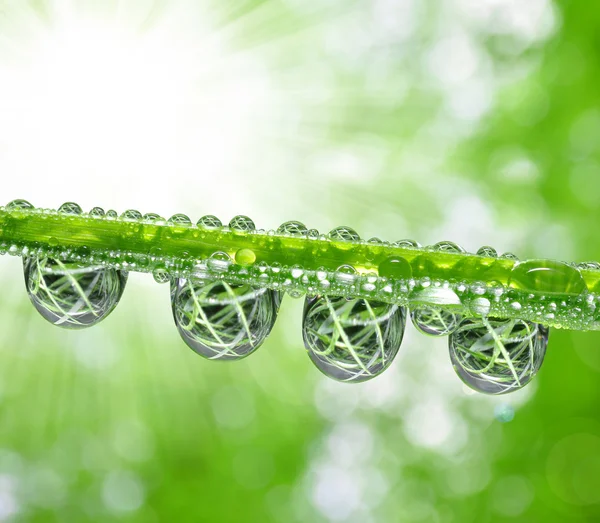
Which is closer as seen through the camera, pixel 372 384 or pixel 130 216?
pixel 130 216

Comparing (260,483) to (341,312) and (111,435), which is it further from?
(341,312)

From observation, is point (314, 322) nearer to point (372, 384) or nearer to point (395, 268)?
point (395, 268)

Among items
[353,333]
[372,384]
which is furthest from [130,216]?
[372,384]

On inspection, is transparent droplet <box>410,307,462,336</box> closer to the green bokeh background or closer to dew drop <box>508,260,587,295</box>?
dew drop <box>508,260,587,295</box>

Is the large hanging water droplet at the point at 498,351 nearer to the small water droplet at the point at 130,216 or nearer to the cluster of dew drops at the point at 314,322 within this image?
the cluster of dew drops at the point at 314,322

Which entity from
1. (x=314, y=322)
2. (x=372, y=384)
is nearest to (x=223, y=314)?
(x=314, y=322)

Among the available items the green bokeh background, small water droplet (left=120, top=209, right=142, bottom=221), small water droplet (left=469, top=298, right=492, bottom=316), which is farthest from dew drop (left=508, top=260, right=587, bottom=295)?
the green bokeh background
